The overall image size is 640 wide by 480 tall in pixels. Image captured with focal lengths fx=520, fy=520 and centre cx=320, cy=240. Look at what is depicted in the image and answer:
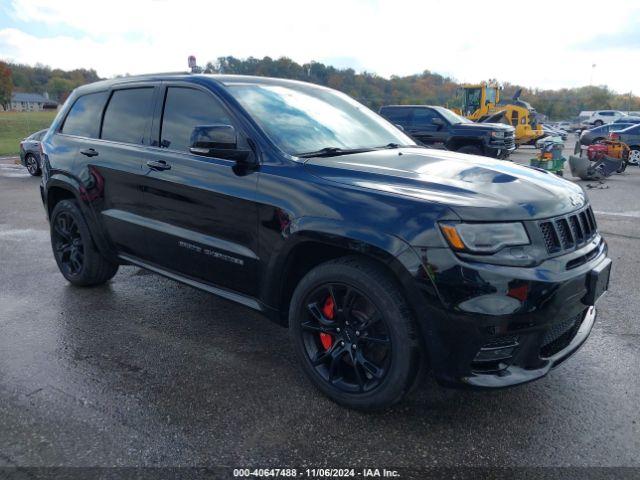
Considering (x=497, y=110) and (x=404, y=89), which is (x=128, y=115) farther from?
(x=404, y=89)

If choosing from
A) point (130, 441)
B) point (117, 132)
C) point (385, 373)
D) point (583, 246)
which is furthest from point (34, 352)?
Result: point (583, 246)

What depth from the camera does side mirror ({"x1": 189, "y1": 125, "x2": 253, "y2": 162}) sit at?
9.91ft

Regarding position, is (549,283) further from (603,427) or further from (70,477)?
(70,477)

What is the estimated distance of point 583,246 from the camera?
2727mm

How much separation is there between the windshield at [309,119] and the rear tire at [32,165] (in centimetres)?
1279

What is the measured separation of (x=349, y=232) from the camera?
262 centimetres

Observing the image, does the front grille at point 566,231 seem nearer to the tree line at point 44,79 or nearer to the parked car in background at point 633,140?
the parked car in background at point 633,140

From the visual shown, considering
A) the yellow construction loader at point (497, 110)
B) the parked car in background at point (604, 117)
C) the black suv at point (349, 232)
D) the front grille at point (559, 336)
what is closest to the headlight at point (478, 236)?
the black suv at point (349, 232)

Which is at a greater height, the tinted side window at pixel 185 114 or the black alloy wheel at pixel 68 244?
the tinted side window at pixel 185 114

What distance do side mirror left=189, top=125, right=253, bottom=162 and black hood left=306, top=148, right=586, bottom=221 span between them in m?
0.44

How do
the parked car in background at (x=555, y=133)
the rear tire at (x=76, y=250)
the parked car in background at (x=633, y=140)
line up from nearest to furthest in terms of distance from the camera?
1. the rear tire at (x=76, y=250)
2. the parked car in background at (x=633, y=140)
3. the parked car in background at (x=555, y=133)

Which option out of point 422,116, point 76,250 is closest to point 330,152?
point 76,250

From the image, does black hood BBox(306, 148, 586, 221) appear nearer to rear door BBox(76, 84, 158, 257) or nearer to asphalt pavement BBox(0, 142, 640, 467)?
asphalt pavement BBox(0, 142, 640, 467)

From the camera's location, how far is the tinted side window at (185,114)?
11.3 ft
